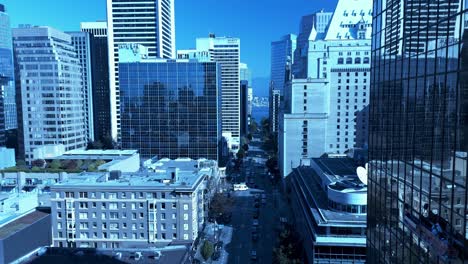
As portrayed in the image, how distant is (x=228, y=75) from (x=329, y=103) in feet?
129

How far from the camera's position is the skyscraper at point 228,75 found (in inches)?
3506

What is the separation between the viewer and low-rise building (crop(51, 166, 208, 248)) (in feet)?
104

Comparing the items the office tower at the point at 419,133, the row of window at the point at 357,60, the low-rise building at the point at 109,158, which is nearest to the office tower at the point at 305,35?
the row of window at the point at 357,60

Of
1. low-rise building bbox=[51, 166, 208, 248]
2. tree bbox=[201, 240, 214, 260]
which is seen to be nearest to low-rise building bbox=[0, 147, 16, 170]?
low-rise building bbox=[51, 166, 208, 248]

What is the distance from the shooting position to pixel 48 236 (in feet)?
105

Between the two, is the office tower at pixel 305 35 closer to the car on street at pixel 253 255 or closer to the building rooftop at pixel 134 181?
the building rooftop at pixel 134 181

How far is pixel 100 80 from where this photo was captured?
88.1m

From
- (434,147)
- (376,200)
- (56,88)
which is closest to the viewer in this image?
(434,147)

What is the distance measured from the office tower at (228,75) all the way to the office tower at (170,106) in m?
26.6

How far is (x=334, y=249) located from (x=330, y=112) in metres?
33.7

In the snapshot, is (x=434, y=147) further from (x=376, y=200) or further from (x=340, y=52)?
(x=340, y=52)

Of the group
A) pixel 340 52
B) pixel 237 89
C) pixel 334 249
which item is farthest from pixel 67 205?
pixel 237 89

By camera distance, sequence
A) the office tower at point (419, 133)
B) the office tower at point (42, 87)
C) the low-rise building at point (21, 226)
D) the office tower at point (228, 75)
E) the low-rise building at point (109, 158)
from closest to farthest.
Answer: the office tower at point (419, 133), the low-rise building at point (21, 226), the low-rise building at point (109, 158), the office tower at point (42, 87), the office tower at point (228, 75)

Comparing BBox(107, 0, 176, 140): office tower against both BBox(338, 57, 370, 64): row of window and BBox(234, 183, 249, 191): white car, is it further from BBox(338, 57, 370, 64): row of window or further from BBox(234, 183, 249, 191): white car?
BBox(338, 57, 370, 64): row of window
